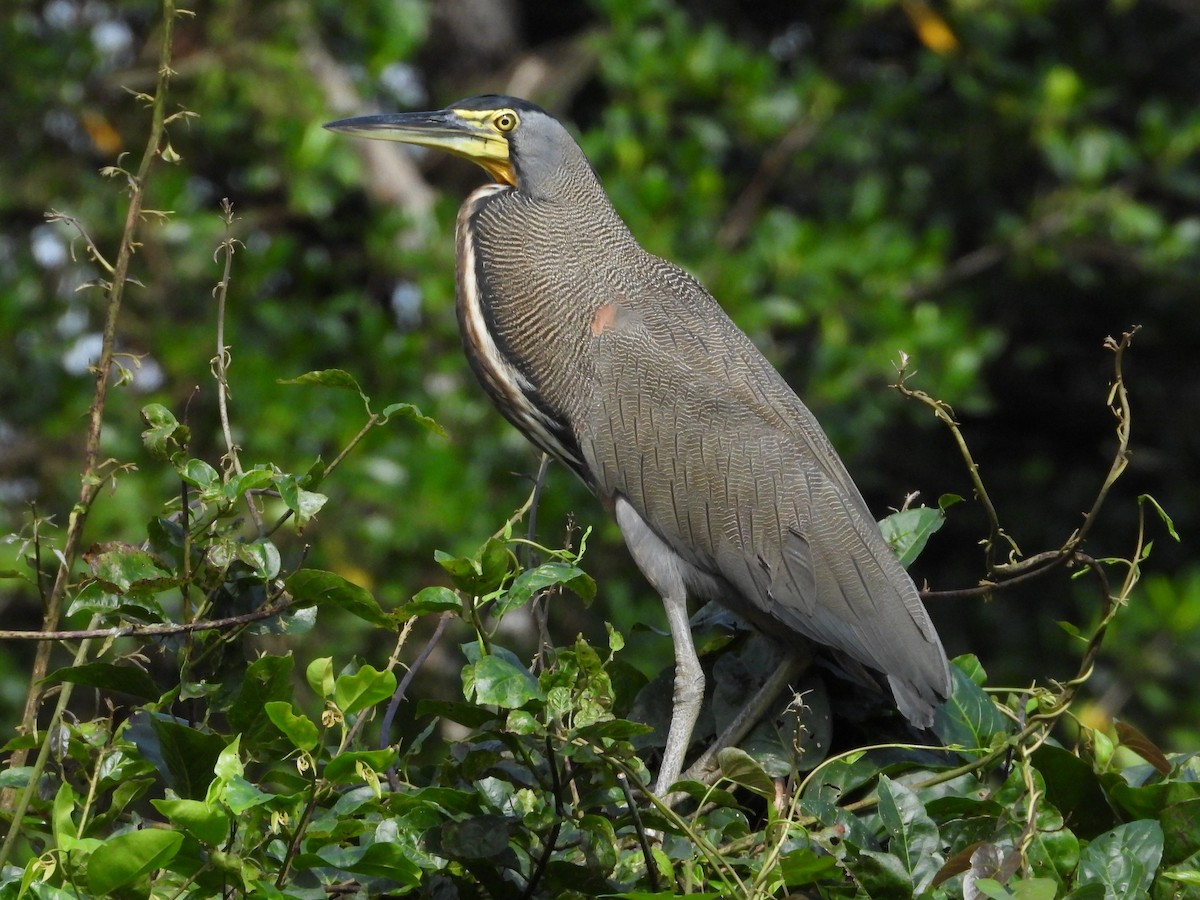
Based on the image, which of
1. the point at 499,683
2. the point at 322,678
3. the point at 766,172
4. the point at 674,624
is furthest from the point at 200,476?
the point at 766,172

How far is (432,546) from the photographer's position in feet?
14.7

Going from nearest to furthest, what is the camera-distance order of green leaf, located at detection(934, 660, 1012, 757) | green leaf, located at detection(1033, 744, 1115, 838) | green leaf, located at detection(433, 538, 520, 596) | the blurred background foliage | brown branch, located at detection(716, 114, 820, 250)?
1. green leaf, located at detection(433, 538, 520, 596)
2. green leaf, located at detection(1033, 744, 1115, 838)
3. green leaf, located at detection(934, 660, 1012, 757)
4. the blurred background foliage
5. brown branch, located at detection(716, 114, 820, 250)

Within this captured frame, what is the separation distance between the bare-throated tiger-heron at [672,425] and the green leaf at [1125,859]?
2.44ft

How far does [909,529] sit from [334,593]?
0.94 m

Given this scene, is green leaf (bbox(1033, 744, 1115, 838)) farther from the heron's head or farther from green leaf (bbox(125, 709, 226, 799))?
the heron's head

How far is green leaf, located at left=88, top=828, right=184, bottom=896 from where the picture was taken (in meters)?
1.33

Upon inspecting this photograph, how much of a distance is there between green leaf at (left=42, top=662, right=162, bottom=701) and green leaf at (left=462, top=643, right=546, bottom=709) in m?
0.38

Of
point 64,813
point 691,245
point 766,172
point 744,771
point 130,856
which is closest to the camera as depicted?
point 130,856

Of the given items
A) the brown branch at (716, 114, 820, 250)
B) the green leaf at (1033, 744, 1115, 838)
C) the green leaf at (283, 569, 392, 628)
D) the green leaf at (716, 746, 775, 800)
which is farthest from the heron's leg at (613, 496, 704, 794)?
the brown branch at (716, 114, 820, 250)

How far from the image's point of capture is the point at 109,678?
158 cm

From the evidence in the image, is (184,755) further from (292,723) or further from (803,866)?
(803,866)

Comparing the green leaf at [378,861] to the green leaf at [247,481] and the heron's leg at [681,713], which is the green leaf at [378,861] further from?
the heron's leg at [681,713]

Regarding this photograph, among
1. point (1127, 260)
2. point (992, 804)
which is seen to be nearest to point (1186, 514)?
point (1127, 260)

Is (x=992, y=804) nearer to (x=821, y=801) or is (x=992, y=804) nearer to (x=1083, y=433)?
(x=821, y=801)
